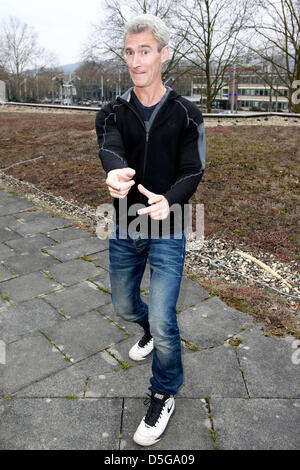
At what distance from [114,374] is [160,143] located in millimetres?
1689

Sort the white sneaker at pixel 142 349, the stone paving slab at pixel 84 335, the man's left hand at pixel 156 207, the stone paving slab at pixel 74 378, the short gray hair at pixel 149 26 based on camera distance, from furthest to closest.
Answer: the stone paving slab at pixel 84 335 → the white sneaker at pixel 142 349 → the stone paving slab at pixel 74 378 → the short gray hair at pixel 149 26 → the man's left hand at pixel 156 207

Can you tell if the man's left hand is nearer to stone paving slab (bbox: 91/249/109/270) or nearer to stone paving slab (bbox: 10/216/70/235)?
stone paving slab (bbox: 91/249/109/270)

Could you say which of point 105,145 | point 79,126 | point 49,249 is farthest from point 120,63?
point 105,145

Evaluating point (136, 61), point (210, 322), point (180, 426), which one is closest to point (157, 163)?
point (136, 61)

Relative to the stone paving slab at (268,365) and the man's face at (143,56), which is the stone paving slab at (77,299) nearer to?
the stone paving slab at (268,365)

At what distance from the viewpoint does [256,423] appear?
233 centimetres

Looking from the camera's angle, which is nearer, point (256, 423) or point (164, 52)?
point (164, 52)

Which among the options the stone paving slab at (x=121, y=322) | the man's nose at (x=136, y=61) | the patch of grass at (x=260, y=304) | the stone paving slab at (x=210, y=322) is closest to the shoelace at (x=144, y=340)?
the stone paving slab at (x=121, y=322)

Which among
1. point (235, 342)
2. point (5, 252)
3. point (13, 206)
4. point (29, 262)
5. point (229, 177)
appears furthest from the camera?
point (229, 177)

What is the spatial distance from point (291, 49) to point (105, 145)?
90.4 ft

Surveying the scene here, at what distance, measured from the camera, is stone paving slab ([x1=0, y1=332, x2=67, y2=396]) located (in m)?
2.66

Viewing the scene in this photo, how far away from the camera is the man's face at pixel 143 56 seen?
210 centimetres

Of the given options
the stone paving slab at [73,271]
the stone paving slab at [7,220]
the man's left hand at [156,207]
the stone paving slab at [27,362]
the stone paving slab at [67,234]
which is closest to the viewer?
the man's left hand at [156,207]

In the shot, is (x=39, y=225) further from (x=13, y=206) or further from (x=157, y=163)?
(x=157, y=163)
